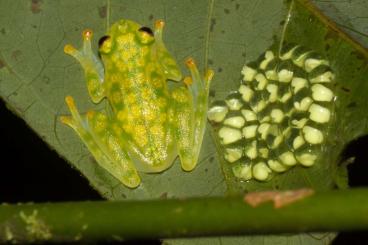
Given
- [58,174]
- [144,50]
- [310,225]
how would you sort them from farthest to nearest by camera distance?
[58,174]
[144,50]
[310,225]

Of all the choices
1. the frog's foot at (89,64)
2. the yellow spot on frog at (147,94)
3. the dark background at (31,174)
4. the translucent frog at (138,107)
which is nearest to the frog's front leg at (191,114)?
the translucent frog at (138,107)

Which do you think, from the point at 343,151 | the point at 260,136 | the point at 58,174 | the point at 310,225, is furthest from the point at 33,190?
the point at 310,225

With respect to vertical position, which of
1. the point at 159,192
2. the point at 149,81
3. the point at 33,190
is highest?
the point at 149,81

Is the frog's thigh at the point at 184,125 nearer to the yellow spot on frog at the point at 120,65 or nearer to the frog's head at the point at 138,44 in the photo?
the frog's head at the point at 138,44

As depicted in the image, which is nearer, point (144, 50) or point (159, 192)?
point (159, 192)

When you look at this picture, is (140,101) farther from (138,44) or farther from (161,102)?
(138,44)

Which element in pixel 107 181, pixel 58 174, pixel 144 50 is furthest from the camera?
pixel 58 174

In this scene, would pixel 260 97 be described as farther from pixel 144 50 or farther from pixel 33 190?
pixel 33 190

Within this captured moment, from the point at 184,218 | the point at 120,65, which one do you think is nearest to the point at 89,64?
the point at 120,65

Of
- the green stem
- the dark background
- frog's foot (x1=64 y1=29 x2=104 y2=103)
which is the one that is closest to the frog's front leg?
frog's foot (x1=64 y1=29 x2=104 y2=103)
